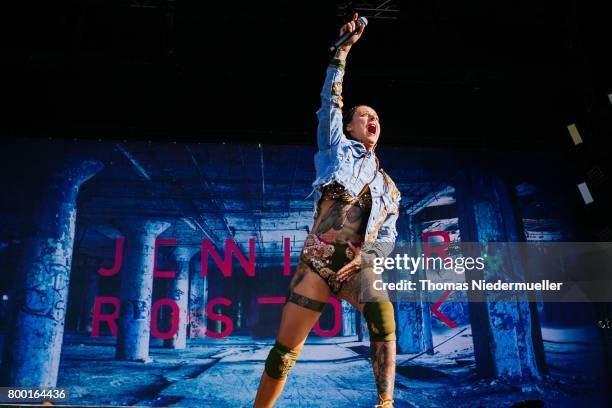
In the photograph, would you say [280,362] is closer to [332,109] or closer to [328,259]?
[328,259]

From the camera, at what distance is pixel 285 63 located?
4.83 meters

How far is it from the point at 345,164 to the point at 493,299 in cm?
358

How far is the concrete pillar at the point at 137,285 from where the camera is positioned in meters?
4.52

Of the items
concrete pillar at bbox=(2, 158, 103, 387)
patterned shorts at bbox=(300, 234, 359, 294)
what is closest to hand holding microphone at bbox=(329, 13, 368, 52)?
patterned shorts at bbox=(300, 234, 359, 294)

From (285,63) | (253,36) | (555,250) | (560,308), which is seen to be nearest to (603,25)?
(555,250)

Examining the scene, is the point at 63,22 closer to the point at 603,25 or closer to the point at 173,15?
the point at 173,15

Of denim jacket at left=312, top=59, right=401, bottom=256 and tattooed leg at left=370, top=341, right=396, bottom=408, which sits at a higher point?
denim jacket at left=312, top=59, right=401, bottom=256

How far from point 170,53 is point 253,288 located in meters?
2.65

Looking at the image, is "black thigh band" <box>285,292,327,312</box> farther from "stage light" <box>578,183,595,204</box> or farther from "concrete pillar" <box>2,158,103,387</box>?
"stage light" <box>578,183,595,204</box>

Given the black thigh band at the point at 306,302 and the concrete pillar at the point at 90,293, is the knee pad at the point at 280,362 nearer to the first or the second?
the black thigh band at the point at 306,302

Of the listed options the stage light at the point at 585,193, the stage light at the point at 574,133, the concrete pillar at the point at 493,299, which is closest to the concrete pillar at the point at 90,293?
the concrete pillar at the point at 493,299

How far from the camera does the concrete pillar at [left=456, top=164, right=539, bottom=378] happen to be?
4785mm

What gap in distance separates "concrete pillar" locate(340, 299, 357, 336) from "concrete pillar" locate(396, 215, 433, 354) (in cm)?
49

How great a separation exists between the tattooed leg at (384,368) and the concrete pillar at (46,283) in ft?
11.9
